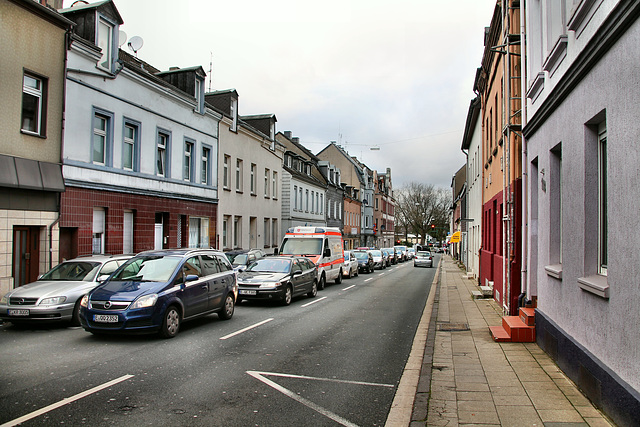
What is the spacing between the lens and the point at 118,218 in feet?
61.1

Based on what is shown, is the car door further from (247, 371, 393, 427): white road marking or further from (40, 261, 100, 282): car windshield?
(247, 371, 393, 427): white road marking

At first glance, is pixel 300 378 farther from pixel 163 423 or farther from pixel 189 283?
pixel 189 283

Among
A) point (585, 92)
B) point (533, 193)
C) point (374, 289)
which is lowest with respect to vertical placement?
point (374, 289)

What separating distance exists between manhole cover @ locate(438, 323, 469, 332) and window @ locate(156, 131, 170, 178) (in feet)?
47.2

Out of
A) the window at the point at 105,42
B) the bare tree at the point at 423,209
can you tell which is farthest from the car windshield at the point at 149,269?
the bare tree at the point at 423,209

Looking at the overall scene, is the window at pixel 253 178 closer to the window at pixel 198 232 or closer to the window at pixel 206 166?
the window at pixel 206 166

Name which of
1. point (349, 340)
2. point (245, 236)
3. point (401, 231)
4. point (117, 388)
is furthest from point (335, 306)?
point (401, 231)

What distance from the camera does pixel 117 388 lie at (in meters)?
6.43

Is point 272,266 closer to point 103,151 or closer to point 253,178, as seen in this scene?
point 103,151

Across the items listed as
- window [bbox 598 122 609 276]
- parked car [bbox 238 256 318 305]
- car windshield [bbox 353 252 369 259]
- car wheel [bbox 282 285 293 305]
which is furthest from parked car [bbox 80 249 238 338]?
car windshield [bbox 353 252 369 259]

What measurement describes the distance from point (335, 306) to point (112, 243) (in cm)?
857

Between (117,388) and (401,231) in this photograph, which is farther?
(401,231)

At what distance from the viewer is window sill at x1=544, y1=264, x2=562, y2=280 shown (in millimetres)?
7500

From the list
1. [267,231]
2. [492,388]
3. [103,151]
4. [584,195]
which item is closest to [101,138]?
[103,151]
